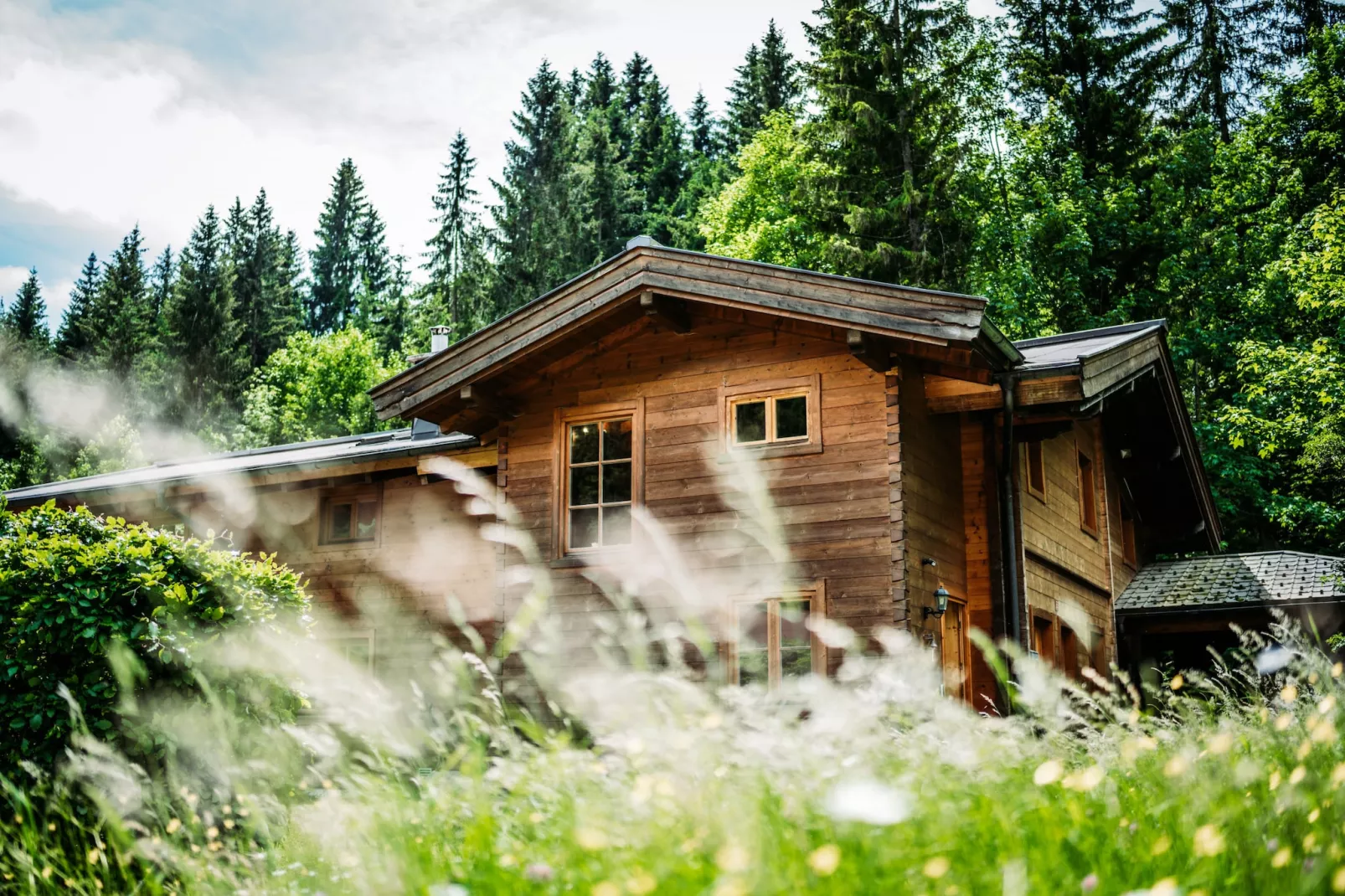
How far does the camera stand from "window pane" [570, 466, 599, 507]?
11383mm

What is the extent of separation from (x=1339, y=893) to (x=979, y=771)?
984mm

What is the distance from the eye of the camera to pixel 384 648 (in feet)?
44.7

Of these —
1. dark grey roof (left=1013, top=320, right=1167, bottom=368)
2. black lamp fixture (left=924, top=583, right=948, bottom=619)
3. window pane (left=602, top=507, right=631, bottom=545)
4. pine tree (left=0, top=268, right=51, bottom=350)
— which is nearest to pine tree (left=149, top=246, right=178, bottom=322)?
pine tree (left=0, top=268, right=51, bottom=350)

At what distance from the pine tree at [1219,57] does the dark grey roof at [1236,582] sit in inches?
620

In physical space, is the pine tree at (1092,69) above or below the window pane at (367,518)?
above

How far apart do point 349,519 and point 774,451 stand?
6.68 m

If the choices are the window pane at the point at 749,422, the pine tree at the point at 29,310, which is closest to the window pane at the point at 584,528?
the window pane at the point at 749,422

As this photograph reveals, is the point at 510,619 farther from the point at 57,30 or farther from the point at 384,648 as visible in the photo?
the point at 57,30

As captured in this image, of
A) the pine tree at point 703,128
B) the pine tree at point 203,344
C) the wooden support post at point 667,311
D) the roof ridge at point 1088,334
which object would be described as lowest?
the wooden support post at point 667,311

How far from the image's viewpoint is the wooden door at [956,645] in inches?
414

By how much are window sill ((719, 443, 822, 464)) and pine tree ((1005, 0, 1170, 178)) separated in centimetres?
1987

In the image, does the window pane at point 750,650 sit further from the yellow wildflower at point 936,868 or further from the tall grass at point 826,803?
the yellow wildflower at point 936,868

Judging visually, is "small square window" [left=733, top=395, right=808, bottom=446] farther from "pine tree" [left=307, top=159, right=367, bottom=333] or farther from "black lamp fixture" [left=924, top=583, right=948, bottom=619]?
"pine tree" [left=307, top=159, right=367, bottom=333]

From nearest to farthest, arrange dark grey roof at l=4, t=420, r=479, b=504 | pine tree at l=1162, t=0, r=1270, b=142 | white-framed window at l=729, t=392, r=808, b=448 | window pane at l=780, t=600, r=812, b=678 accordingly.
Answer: window pane at l=780, t=600, r=812, b=678 < white-framed window at l=729, t=392, r=808, b=448 < dark grey roof at l=4, t=420, r=479, b=504 < pine tree at l=1162, t=0, r=1270, b=142
